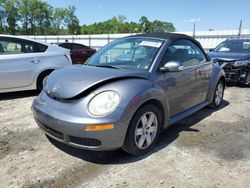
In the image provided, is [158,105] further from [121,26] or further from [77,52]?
[121,26]

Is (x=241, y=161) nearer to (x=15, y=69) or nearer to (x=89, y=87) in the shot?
(x=89, y=87)

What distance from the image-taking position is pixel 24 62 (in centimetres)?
582

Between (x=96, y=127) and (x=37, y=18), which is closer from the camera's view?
(x=96, y=127)

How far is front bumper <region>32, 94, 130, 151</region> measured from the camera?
2742 millimetres

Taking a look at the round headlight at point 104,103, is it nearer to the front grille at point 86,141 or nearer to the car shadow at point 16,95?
the front grille at point 86,141

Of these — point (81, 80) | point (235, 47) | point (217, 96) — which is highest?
point (235, 47)

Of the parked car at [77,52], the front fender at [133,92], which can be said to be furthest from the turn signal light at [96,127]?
the parked car at [77,52]

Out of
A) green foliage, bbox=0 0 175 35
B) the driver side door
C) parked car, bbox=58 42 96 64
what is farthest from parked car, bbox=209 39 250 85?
green foliage, bbox=0 0 175 35

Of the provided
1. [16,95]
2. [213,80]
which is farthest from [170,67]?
[16,95]

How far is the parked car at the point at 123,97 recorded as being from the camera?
279 centimetres

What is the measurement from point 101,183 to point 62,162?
65 cm

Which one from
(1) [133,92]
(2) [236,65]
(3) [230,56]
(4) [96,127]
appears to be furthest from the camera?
(3) [230,56]

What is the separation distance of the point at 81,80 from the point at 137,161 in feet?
3.88

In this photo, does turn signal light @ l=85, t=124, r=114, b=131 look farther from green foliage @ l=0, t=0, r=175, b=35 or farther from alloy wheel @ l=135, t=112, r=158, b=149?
green foliage @ l=0, t=0, r=175, b=35
